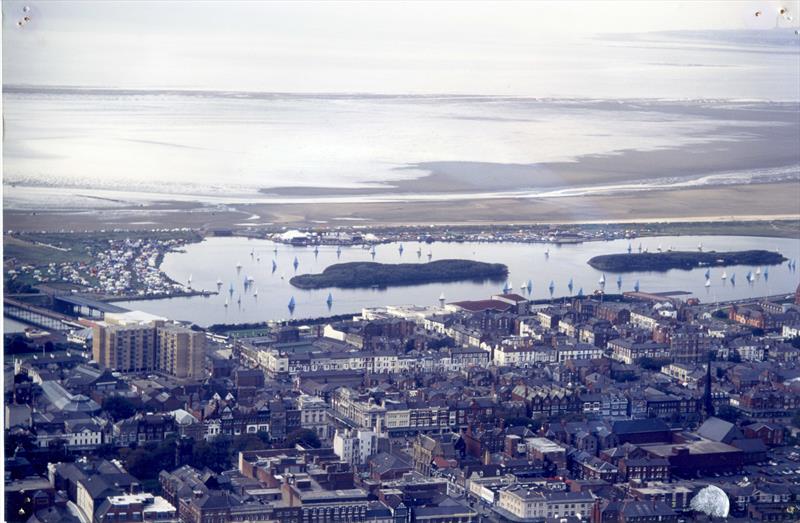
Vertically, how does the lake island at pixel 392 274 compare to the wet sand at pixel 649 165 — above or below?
below

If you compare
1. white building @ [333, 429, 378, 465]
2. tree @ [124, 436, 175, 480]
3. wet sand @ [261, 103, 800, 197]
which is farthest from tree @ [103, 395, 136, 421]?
wet sand @ [261, 103, 800, 197]

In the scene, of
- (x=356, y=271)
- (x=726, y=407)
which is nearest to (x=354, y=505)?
(x=726, y=407)

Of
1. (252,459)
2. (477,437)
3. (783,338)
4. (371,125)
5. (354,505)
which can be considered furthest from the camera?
(371,125)

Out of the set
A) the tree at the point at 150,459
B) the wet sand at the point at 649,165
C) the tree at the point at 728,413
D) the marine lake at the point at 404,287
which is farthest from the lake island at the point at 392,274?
the tree at the point at 150,459

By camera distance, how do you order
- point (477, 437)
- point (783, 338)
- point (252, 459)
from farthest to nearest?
point (783, 338), point (477, 437), point (252, 459)

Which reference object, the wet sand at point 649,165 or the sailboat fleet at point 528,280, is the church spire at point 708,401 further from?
the wet sand at point 649,165

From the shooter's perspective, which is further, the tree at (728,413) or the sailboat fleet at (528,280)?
the sailboat fleet at (528,280)

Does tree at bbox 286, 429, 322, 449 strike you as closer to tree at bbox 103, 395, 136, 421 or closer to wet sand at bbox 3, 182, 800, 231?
tree at bbox 103, 395, 136, 421

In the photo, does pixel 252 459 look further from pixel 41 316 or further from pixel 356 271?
pixel 356 271
